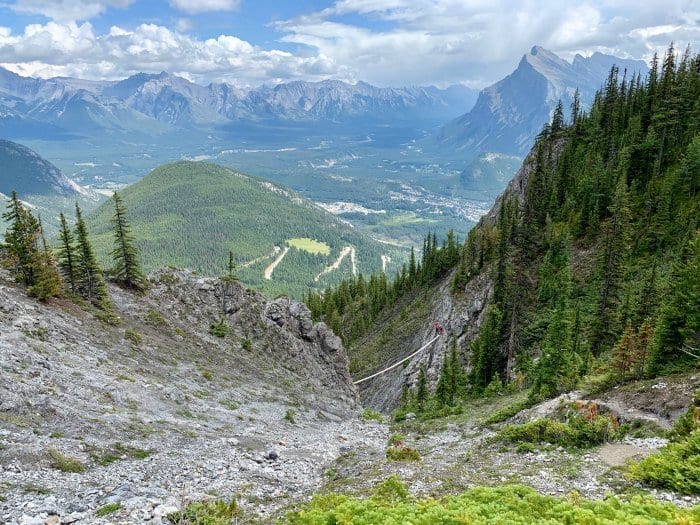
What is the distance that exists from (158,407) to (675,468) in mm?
27882

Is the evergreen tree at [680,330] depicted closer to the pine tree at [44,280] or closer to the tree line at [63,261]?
the tree line at [63,261]

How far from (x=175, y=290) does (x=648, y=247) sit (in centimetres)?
6116

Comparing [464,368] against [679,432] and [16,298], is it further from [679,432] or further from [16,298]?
[16,298]

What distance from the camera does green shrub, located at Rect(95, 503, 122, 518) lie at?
14.4 metres

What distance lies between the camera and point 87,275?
42.4m

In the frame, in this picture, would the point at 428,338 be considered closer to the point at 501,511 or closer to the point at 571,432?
the point at 571,432

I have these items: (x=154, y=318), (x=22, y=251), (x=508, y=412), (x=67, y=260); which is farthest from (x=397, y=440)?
(x=67, y=260)

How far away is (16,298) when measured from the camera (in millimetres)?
33750

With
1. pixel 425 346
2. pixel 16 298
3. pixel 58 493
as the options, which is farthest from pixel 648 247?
pixel 16 298

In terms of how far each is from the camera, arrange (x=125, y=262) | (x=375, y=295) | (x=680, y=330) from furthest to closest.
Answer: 1. (x=375, y=295)
2. (x=125, y=262)
3. (x=680, y=330)

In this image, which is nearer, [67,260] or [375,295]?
[67,260]

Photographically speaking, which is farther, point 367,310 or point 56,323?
point 367,310

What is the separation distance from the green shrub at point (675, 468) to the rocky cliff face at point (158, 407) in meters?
14.3

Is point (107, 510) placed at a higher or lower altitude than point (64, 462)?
higher
